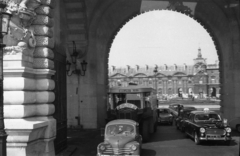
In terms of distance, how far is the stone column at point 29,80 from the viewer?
9.98 meters

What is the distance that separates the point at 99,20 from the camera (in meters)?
20.7

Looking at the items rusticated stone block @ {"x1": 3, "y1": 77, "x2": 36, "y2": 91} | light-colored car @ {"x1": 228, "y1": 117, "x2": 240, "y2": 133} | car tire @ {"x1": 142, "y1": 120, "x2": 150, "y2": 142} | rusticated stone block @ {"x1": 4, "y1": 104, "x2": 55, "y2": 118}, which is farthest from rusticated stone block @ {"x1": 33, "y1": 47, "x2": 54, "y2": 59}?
light-colored car @ {"x1": 228, "y1": 117, "x2": 240, "y2": 133}

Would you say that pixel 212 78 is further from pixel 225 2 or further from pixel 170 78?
pixel 225 2

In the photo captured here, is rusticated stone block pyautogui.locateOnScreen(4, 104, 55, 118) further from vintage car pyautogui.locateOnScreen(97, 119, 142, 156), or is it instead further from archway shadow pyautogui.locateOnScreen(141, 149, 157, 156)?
archway shadow pyautogui.locateOnScreen(141, 149, 157, 156)

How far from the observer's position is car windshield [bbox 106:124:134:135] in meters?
11.9

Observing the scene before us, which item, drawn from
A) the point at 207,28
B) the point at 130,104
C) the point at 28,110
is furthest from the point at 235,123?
the point at 28,110

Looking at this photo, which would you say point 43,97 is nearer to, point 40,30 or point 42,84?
point 42,84

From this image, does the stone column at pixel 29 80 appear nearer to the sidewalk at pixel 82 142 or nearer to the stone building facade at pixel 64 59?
the stone building facade at pixel 64 59

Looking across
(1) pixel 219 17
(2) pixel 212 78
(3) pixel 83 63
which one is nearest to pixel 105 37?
(3) pixel 83 63

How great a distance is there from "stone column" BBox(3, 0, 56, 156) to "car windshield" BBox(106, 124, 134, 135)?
2143 mm

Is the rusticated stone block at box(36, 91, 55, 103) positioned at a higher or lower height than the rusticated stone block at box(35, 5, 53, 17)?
lower

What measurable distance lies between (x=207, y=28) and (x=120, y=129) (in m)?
13.3

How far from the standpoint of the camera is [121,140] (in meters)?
11.2

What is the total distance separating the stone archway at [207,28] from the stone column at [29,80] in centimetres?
935
